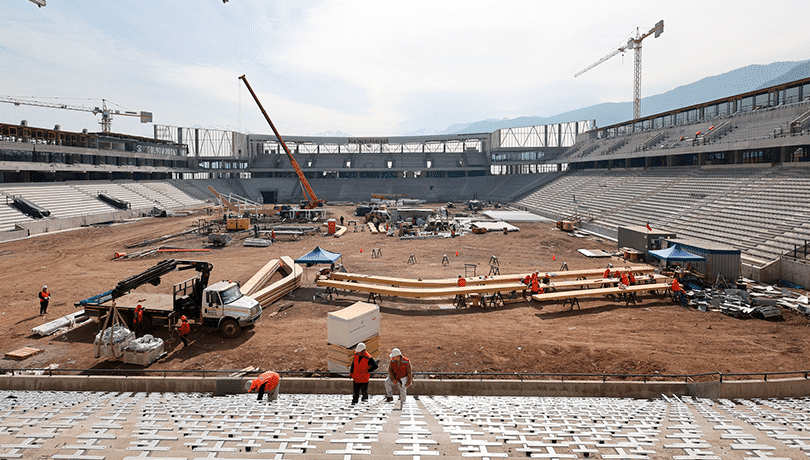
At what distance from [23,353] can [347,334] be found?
11.3 meters

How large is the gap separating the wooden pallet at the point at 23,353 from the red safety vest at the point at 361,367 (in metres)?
12.2

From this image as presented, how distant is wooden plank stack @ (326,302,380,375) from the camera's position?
35.4 feet

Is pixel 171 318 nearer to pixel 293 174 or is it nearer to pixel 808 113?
pixel 808 113

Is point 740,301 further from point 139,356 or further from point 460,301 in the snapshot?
point 139,356


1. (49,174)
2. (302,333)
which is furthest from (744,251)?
(49,174)

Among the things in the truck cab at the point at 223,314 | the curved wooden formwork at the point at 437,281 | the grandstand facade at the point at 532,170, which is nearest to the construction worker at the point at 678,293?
→ the curved wooden formwork at the point at 437,281

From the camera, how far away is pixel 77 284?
21734 mm

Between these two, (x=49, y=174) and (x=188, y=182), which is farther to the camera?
(x=188, y=182)

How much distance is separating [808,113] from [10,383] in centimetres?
5270

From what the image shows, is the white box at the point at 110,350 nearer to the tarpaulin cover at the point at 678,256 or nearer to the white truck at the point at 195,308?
the white truck at the point at 195,308

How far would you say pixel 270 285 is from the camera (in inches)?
782

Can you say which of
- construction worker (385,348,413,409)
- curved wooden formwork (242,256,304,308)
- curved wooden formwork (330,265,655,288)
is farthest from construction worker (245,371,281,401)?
curved wooden formwork (330,265,655,288)

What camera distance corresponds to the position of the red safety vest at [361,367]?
8281 millimetres

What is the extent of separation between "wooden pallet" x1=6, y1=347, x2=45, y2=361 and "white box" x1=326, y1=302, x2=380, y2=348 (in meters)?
10.4
